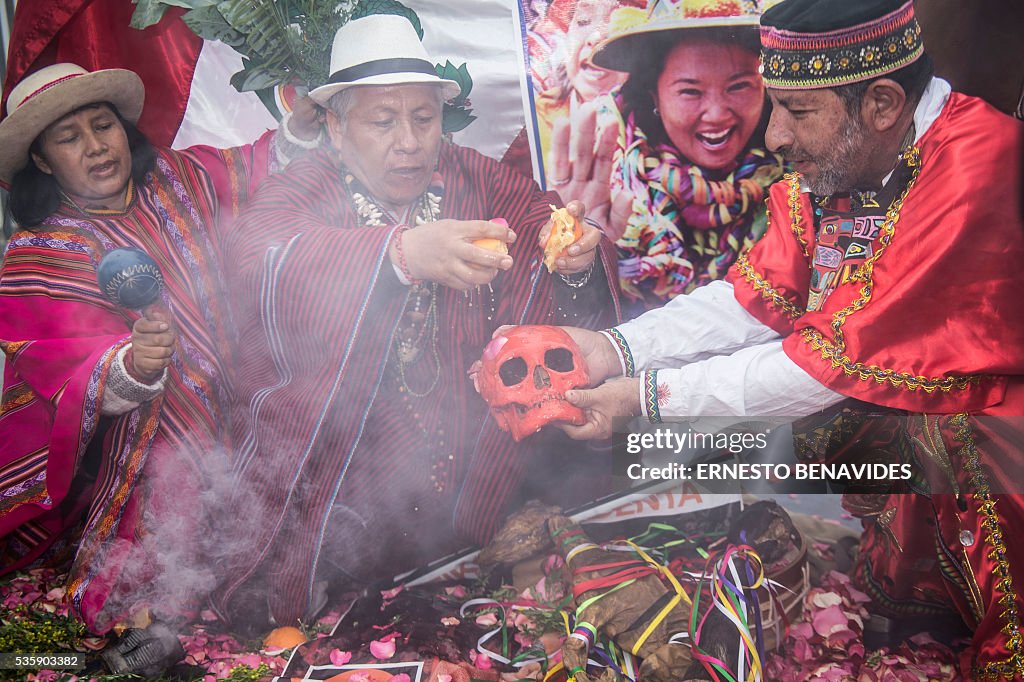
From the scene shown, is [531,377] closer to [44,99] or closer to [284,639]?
[284,639]

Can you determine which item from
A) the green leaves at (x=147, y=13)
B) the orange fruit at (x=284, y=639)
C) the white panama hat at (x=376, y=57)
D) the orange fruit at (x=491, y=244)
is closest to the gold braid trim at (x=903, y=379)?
the orange fruit at (x=491, y=244)

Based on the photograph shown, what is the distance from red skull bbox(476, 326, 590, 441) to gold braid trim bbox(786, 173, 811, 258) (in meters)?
0.80

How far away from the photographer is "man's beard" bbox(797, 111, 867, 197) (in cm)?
227

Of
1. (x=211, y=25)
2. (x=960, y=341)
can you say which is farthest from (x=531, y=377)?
(x=211, y=25)

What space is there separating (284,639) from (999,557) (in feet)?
7.51

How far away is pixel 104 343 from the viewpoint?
8.35ft

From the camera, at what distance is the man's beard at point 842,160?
2.27 m

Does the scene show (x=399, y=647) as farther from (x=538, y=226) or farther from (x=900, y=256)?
(x=900, y=256)

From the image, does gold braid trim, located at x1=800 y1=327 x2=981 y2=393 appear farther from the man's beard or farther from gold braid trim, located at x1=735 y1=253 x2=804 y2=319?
the man's beard

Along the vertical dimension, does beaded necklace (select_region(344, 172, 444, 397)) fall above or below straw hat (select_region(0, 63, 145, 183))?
below

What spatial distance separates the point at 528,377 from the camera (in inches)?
99.7

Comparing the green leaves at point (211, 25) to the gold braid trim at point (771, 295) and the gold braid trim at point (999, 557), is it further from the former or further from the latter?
the gold braid trim at point (999, 557)

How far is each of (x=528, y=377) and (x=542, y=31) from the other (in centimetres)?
116

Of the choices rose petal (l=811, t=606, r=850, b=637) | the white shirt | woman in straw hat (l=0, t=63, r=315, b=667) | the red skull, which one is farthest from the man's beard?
woman in straw hat (l=0, t=63, r=315, b=667)
